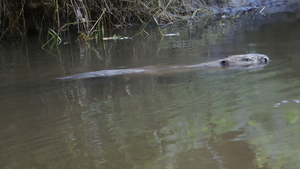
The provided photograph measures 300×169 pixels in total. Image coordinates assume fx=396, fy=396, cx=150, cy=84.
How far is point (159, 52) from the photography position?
596 centimetres

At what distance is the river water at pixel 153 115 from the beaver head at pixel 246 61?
0.18 m

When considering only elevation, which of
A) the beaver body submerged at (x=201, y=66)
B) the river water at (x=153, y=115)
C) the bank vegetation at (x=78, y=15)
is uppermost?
the bank vegetation at (x=78, y=15)

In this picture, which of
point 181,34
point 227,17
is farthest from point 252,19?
point 181,34

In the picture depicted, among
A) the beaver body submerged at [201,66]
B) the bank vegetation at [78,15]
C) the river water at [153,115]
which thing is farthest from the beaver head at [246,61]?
the bank vegetation at [78,15]

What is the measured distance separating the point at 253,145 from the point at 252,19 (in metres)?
7.31

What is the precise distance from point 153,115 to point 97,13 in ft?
20.6

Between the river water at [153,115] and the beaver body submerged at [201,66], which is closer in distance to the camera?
the river water at [153,115]

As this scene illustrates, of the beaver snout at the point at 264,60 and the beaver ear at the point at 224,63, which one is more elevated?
the beaver snout at the point at 264,60

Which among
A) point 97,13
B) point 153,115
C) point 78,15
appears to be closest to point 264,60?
point 153,115

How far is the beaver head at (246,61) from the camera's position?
466 cm

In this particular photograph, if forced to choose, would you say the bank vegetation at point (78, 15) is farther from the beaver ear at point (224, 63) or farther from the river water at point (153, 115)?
the beaver ear at point (224, 63)

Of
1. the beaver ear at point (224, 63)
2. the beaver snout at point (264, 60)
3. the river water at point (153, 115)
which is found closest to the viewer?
the river water at point (153, 115)

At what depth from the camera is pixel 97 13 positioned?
8.77m

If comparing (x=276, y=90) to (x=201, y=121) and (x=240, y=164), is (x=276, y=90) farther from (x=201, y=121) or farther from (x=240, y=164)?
(x=240, y=164)
